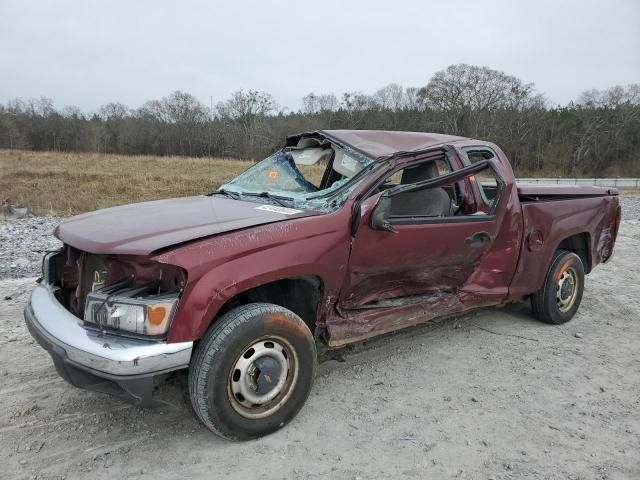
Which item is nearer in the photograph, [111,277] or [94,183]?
[111,277]

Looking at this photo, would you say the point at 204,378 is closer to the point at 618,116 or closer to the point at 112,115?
the point at 618,116

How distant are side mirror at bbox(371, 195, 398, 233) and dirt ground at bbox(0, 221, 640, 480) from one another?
120 cm

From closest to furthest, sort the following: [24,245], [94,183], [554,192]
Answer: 1. [554,192]
2. [24,245]
3. [94,183]

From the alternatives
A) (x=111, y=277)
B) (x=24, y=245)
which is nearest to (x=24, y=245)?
(x=24, y=245)

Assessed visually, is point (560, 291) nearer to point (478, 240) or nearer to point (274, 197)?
point (478, 240)

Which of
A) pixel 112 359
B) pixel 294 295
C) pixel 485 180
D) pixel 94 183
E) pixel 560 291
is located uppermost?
pixel 485 180

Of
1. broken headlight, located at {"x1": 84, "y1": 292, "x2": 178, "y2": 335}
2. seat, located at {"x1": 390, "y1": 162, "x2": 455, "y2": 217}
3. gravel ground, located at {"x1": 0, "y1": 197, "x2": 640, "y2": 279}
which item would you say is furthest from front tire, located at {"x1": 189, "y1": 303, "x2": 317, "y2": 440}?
gravel ground, located at {"x1": 0, "y1": 197, "x2": 640, "y2": 279}

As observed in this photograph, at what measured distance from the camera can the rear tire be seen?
474cm

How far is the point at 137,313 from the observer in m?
2.44

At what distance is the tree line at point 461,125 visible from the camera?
59406 millimetres

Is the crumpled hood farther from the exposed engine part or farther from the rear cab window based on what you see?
the rear cab window

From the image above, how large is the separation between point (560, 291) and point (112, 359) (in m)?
4.31

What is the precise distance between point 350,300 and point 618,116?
70.2 metres

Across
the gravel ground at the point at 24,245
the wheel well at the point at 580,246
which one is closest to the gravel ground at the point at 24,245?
the gravel ground at the point at 24,245
